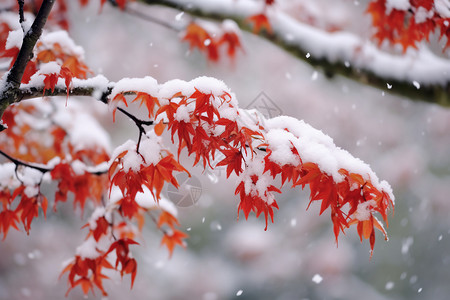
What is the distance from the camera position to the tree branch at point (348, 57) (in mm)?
2396

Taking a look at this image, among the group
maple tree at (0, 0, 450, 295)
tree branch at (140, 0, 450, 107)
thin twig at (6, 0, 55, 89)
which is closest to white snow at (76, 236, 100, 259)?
maple tree at (0, 0, 450, 295)

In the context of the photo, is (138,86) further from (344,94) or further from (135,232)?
→ (344,94)

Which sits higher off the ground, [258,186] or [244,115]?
[244,115]

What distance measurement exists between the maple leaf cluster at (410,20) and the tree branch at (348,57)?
14 centimetres

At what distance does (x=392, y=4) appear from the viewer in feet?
7.41

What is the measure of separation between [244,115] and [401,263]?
632 cm

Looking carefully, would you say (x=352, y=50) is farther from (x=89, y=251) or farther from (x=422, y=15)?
(x=89, y=251)

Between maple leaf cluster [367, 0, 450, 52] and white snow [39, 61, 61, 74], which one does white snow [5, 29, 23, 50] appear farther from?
maple leaf cluster [367, 0, 450, 52]

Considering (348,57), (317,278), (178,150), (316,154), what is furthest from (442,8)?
(317,278)

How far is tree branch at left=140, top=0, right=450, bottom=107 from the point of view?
2396 mm

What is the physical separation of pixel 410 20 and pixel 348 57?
436 mm

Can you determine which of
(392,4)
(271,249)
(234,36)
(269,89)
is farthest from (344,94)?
(392,4)

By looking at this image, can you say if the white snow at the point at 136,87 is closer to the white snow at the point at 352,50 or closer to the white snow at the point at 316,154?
the white snow at the point at 316,154

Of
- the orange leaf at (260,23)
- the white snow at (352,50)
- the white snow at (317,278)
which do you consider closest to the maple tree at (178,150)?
the white snow at (352,50)
